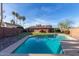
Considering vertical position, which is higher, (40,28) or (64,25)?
(64,25)

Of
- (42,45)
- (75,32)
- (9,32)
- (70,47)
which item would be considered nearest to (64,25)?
(75,32)

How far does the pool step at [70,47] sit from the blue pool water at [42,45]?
14 centimetres

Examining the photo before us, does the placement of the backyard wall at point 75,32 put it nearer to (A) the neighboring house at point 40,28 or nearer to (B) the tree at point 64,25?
(B) the tree at point 64,25

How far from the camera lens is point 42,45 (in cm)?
692

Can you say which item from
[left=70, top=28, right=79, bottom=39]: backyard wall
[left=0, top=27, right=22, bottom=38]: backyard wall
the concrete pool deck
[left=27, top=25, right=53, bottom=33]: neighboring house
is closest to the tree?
[left=70, top=28, right=79, bottom=39]: backyard wall

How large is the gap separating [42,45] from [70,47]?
35.3 inches

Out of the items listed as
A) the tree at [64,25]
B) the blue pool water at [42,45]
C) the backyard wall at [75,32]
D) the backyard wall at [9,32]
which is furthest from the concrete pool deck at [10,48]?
the backyard wall at [75,32]

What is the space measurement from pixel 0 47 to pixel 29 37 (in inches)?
38.4

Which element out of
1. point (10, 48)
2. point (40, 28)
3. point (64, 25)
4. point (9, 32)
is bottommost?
point (10, 48)

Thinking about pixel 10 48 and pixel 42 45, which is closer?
pixel 10 48

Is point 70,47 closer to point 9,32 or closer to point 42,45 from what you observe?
Result: point 42,45

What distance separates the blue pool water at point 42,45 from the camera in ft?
21.6

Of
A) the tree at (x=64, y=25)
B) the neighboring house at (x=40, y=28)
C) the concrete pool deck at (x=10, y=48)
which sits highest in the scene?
the tree at (x=64, y=25)

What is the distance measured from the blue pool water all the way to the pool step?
145mm
